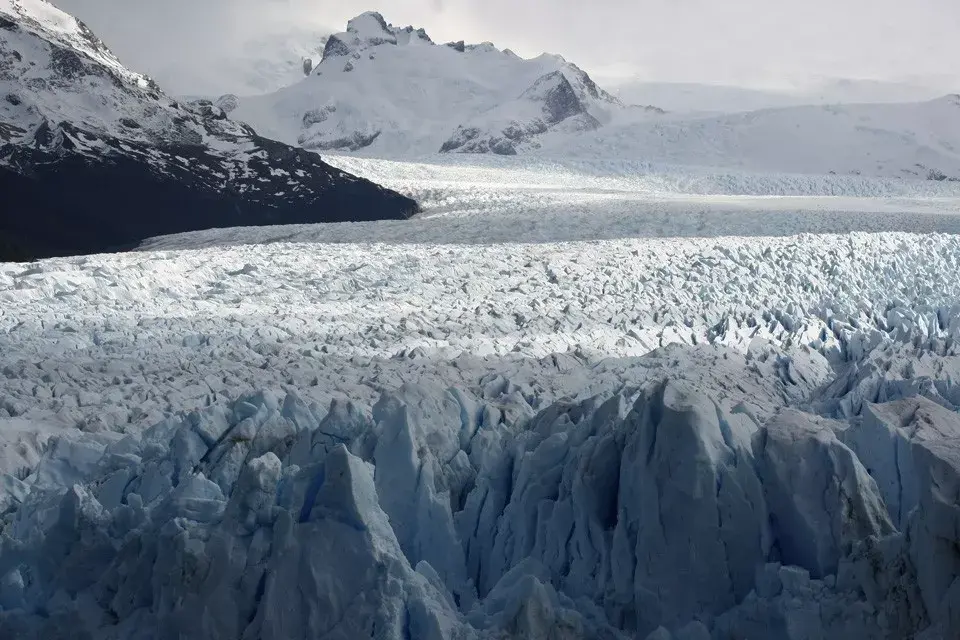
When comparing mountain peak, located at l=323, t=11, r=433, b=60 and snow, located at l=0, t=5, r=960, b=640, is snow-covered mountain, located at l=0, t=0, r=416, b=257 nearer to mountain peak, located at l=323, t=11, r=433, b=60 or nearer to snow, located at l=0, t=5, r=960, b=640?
snow, located at l=0, t=5, r=960, b=640

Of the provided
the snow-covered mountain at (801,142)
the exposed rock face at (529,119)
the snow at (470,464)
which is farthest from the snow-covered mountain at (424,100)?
the snow at (470,464)

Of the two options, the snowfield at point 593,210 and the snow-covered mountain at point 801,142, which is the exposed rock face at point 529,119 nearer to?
the snow-covered mountain at point 801,142

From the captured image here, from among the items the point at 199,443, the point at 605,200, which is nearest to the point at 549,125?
the point at 605,200

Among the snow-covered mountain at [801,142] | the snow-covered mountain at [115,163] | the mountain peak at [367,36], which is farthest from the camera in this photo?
the mountain peak at [367,36]

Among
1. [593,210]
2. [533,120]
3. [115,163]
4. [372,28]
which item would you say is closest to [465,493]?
[593,210]

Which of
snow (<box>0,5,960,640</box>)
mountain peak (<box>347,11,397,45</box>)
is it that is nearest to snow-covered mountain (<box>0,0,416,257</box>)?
snow (<box>0,5,960,640</box>)

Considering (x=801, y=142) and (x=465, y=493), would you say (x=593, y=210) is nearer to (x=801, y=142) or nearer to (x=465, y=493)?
(x=465, y=493)

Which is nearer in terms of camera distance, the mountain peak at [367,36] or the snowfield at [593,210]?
the snowfield at [593,210]

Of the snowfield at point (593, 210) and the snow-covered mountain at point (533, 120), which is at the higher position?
the snow-covered mountain at point (533, 120)
